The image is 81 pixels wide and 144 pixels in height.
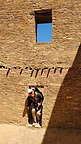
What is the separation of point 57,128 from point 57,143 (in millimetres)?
1056

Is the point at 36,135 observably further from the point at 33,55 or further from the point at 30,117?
the point at 33,55

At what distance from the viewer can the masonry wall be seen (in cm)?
503

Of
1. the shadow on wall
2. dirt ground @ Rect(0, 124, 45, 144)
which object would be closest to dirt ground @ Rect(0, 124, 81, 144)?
dirt ground @ Rect(0, 124, 45, 144)

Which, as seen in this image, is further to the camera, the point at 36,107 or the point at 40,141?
the point at 36,107

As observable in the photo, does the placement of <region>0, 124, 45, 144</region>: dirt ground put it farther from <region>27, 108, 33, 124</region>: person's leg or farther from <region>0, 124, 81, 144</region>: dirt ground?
<region>27, 108, 33, 124</region>: person's leg

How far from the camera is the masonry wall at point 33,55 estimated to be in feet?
16.5

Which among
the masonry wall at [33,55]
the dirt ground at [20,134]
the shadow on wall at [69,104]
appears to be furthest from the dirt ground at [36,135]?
the masonry wall at [33,55]

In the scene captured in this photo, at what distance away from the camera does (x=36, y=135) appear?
450cm

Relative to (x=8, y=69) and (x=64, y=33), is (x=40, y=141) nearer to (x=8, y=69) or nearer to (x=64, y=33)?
(x=8, y=69)

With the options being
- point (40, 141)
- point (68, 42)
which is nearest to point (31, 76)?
point (68, 42)

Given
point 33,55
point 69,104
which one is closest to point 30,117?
point 69,104

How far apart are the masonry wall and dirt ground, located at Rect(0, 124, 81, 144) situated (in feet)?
0.99

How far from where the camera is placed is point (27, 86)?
5.25 meters

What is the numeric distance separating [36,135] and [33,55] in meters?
2.94
